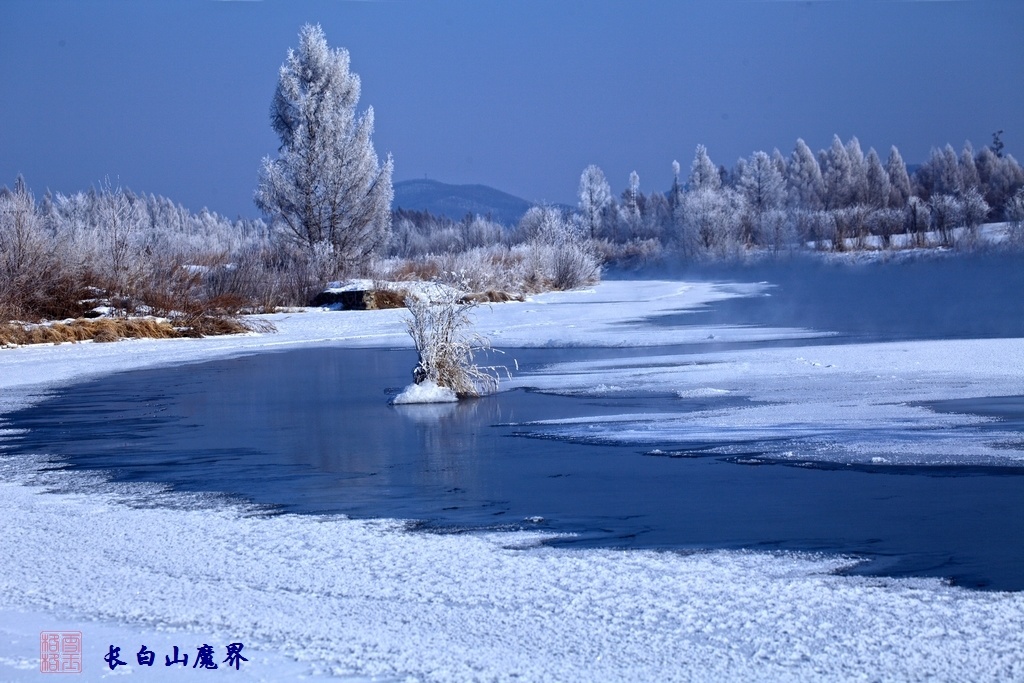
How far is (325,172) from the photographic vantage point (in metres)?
35.6

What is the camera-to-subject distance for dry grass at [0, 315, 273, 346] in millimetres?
18000

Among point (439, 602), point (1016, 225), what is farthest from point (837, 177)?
point (439, 602)

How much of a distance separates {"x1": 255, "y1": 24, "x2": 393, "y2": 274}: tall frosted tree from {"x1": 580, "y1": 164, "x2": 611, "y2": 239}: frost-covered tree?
214ft

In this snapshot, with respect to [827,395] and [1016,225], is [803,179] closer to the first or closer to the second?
[1016,225]

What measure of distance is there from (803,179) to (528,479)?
96618 mm

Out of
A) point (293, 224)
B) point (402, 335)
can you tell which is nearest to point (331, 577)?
point (402, 335)

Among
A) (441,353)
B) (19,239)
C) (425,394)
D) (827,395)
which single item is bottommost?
(827,395)

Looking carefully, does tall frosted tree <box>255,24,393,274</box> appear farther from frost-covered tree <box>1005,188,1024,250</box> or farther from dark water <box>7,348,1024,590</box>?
dark water <box>7,348,1024,590</box>

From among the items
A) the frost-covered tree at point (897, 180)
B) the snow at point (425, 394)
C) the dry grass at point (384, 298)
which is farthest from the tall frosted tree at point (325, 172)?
the frost-covered tree at point (897, 180)

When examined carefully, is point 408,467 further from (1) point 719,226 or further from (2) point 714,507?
(1) point 719,226

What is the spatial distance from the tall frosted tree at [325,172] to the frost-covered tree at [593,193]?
65.1m

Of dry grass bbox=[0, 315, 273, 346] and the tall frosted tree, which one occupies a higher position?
the tall frosted tree

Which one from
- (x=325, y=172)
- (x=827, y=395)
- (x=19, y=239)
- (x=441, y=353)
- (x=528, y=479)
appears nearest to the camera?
(x=528, y=479)

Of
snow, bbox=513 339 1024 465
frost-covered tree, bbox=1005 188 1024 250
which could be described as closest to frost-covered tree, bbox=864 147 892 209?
frost-covered tree, bbox=1005 188 1024 250
